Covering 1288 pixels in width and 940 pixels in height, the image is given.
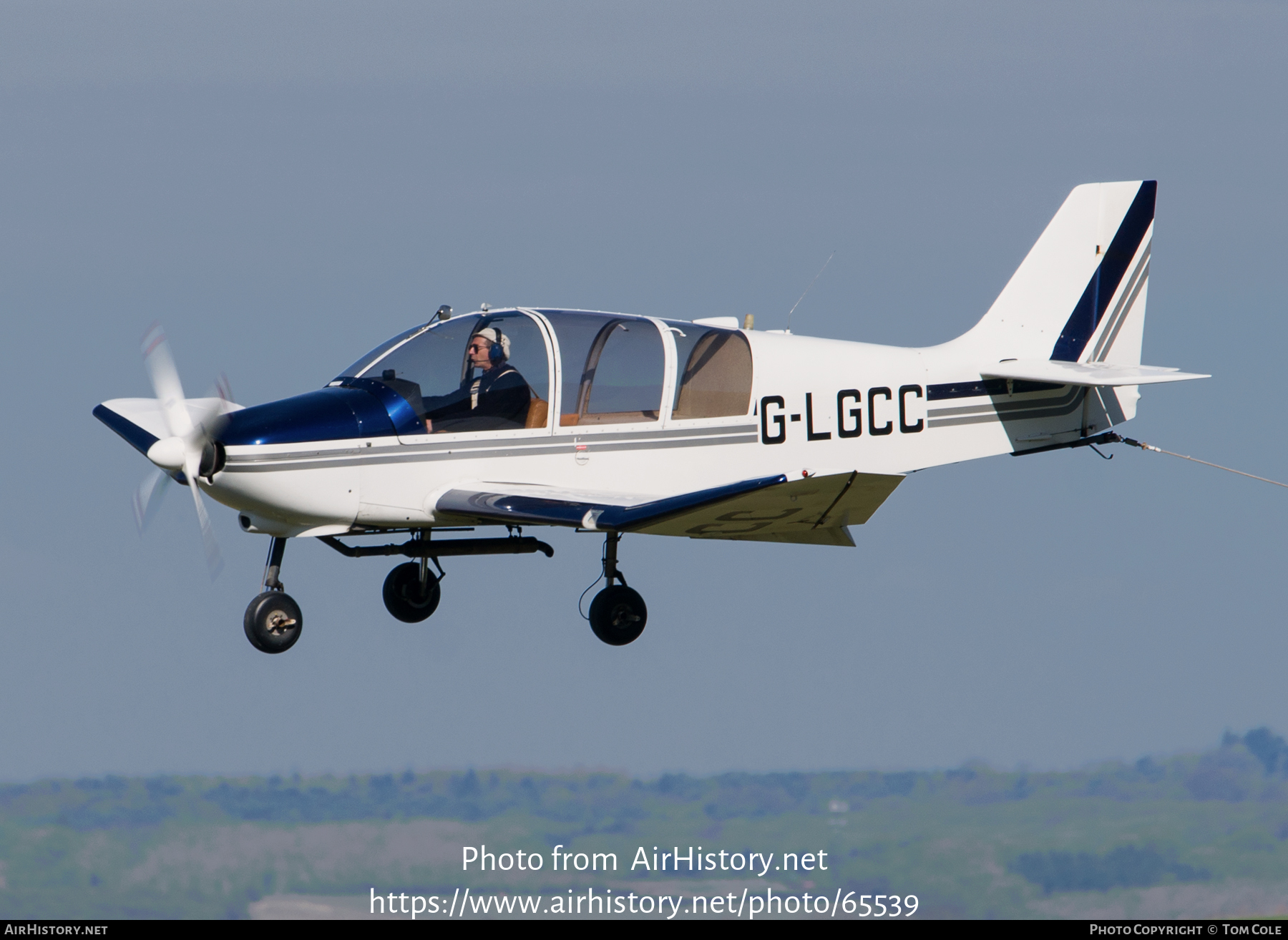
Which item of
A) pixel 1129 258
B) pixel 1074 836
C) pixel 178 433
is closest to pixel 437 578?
pixel 178 433

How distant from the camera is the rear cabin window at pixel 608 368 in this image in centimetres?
1416

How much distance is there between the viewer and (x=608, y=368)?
14328 millimetres

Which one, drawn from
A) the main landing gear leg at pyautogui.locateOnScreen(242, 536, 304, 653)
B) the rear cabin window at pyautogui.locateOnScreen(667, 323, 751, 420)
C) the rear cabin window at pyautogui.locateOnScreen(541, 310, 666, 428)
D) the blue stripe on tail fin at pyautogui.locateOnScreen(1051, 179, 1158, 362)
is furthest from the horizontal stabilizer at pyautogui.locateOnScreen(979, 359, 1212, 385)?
the main landing gear leg at pyautogui.locateOnScreen(242, 536, 304, 653)

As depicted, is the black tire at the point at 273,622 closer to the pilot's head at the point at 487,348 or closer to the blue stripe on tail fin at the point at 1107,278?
the pilot's head at the point at 487,348

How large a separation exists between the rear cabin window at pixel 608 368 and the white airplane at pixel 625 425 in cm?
2

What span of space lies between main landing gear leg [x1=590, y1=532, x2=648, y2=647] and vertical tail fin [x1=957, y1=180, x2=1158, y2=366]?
497cm

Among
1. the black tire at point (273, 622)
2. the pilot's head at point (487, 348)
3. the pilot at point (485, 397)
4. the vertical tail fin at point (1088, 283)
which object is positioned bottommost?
the black tire at point (273, 622)

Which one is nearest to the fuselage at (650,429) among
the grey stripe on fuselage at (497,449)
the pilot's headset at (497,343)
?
the grey stripe on fuselage at (497,449)

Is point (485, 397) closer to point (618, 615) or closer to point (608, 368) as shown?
point (608, 368)

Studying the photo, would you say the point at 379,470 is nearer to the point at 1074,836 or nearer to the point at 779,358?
the point at 779,358

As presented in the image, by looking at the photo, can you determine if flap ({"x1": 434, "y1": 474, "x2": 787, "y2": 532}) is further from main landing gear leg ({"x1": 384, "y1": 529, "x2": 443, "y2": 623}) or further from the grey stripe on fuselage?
main landing gear leg ({"x1": 384, "y1": 529, "x2": 443, "y2": 623})

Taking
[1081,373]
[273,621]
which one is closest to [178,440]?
[273,621]

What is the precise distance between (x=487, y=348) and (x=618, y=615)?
3053 millimetres

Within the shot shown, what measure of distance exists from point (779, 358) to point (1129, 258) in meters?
4.93
